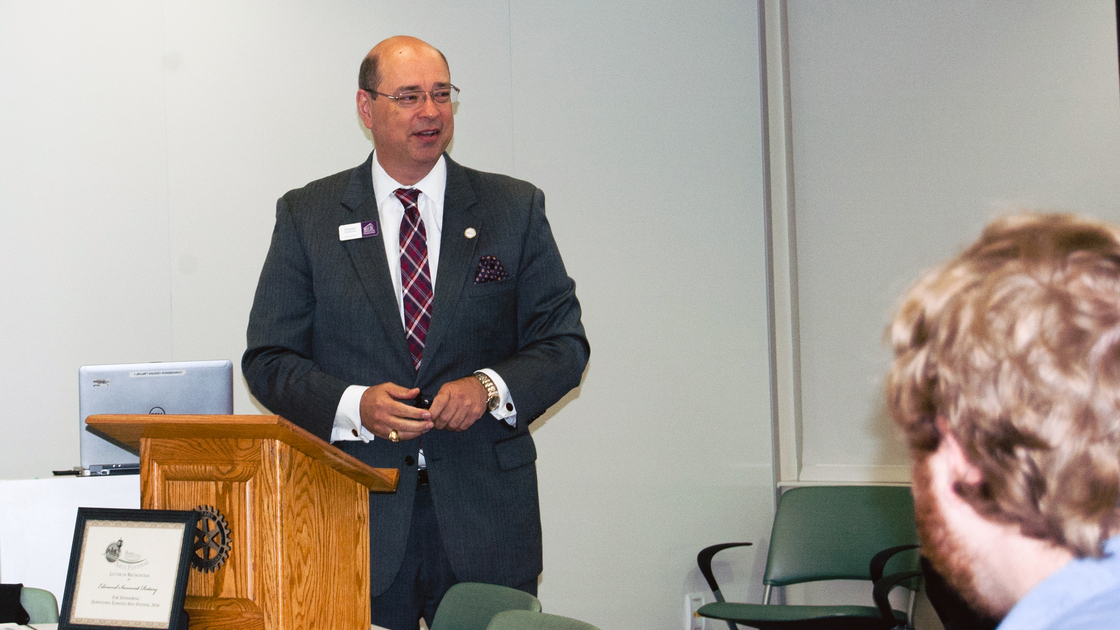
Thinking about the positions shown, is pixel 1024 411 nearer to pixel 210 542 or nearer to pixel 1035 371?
pixel 1035 371

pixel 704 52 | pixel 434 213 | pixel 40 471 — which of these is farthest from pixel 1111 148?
pixel 40 471

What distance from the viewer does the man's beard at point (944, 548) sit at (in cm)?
79

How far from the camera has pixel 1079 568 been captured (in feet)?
2.41

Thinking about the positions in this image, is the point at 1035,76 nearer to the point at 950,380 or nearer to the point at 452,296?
the point at 452,296

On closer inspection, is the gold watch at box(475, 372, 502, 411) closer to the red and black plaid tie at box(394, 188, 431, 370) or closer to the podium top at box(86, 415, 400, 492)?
the red and black plaid tie at box(394, 188, 431, 370)

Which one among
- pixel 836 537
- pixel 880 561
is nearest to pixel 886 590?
pixel 880 561

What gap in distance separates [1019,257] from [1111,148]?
12.8ft

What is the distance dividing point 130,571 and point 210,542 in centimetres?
15

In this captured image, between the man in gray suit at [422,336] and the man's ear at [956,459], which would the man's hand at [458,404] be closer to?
the man in gray suit at [422,336]

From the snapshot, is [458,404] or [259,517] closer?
[259,517]

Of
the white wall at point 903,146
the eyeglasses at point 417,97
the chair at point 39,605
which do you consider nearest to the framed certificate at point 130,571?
the chair at point 39,605

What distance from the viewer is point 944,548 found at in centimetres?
80

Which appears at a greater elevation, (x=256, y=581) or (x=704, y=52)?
(x=704, y=52)

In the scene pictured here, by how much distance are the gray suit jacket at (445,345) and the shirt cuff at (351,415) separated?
0.08ft
